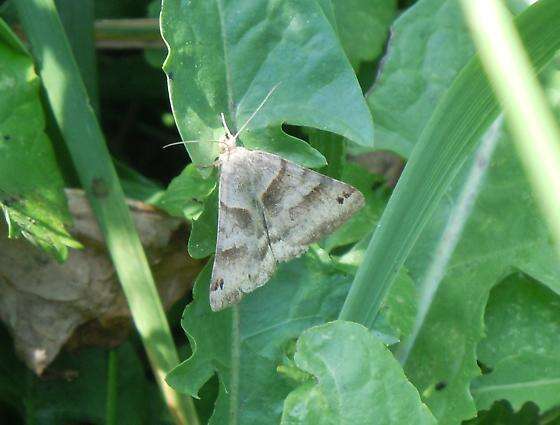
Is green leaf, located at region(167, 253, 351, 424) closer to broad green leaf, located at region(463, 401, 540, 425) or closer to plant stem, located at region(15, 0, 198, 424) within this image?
plant stem, located at region(15, 0, 198, 424)

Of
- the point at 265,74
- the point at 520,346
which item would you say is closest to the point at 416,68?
the point at 265,74

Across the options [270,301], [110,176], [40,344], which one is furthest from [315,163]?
[40,344]

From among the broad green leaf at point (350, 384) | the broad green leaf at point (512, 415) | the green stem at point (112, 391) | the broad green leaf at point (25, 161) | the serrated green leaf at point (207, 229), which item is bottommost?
the broad green leaf at point (512, 415)

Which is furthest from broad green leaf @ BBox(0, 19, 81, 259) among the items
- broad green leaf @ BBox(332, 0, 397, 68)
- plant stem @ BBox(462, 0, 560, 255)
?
plant stem @ BBox(462, 0, 560, 255)

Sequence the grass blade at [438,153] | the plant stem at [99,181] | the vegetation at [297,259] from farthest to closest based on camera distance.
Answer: the plant stem at [99,181] < the vegetation at [297,259] < the grass blade at [438,153]

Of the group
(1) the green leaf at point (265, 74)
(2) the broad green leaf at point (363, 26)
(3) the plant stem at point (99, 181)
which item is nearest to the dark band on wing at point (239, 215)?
(1) the green leaf at point (265, 74)

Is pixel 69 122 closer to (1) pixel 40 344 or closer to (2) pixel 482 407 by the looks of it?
(1) pixel 40 344

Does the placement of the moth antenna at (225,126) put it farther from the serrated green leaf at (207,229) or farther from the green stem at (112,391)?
the green stem at (112,391)
